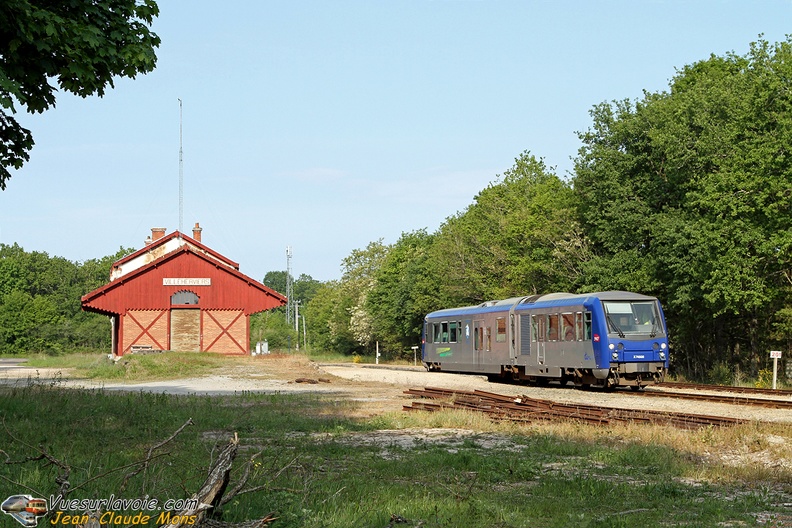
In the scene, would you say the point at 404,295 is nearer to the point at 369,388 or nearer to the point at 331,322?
the point at 331,322

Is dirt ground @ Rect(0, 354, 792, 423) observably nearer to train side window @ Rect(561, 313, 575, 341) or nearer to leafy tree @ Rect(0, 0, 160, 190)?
train side window @ Rect(561, 313, 575, 341)

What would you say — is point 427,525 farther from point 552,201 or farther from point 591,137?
point 552,201

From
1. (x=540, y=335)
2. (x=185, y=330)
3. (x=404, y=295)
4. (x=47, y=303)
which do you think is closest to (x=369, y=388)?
(x=540, y=335)

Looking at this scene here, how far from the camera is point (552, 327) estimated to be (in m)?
31.2

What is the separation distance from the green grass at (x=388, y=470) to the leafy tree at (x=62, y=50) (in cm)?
456

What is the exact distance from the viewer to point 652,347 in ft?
93.0

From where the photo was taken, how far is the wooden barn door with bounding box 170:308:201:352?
57.7m

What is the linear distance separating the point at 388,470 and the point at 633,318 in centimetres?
1814

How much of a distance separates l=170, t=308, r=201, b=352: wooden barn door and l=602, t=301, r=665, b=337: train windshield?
35.2 meters

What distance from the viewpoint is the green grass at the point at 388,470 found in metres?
8.67

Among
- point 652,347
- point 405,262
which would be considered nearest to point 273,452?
point 652,347

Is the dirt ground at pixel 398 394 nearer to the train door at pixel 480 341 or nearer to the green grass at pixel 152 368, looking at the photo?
the train door at pixel 480 341

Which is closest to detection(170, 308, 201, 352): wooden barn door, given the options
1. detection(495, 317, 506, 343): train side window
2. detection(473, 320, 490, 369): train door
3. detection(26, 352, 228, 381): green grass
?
detection(26, 352, 228, 381): green grass

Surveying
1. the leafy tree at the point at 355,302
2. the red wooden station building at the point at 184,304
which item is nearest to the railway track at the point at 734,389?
the red wooden station building at the point at 184,304
